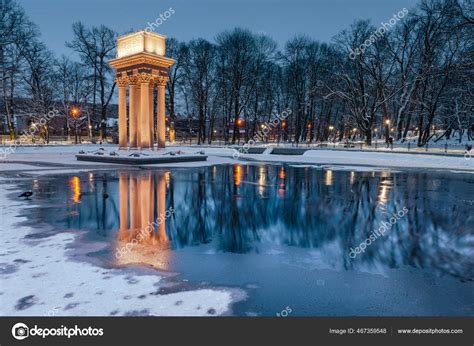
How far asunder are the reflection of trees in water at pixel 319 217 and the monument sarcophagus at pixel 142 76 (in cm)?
1603

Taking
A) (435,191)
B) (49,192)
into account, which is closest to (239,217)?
(49,192)

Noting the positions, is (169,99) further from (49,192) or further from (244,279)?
(244,279)

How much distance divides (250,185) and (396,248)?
368 inches

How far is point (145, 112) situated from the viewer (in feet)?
102

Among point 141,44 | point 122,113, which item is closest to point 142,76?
point 141,44

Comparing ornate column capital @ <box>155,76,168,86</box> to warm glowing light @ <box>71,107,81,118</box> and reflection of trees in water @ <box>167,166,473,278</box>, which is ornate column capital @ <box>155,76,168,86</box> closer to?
reflection of trees in water @ <box>167,166,473,278</box>

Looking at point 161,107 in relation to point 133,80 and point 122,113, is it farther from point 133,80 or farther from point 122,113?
point 122,113

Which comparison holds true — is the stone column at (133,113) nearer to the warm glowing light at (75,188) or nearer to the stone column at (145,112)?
the stone column at (145,112)

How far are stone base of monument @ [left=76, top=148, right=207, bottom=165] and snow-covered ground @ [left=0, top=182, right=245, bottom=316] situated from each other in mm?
20249

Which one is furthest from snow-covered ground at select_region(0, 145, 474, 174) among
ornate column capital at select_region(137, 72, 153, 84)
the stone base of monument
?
ornate column capital at select_region(137, 72, 153, 84)

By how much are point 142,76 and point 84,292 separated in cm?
2851

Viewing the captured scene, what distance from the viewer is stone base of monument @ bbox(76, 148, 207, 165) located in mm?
26370

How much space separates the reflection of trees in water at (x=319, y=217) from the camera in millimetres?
6750

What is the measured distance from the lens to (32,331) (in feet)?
13.0
